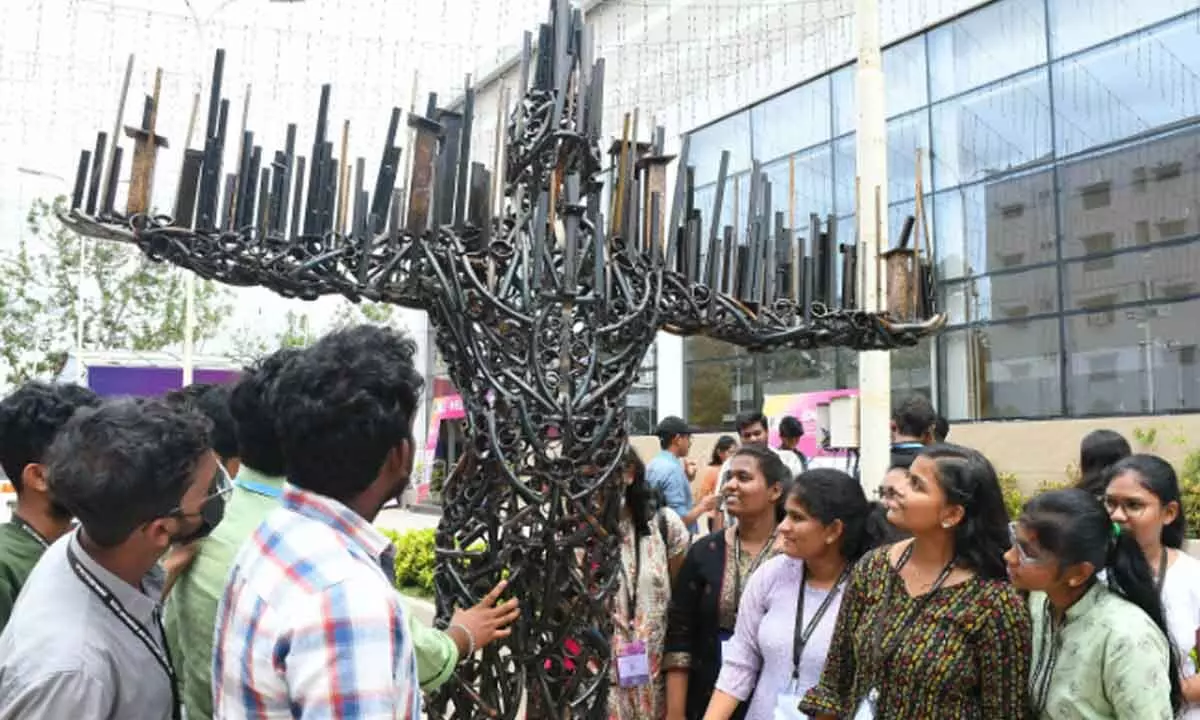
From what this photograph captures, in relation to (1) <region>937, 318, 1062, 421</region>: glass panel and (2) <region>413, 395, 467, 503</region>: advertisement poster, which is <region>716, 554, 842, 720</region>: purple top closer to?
(1) <region>937, 318, 1062, 421</region>: glass panel

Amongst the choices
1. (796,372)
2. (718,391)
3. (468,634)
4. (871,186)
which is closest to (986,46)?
(796,372)

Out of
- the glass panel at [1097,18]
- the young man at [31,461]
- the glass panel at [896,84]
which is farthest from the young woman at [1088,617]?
the glass panel at [896,84]

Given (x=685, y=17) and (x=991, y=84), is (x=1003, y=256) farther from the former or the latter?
(x=685, y=17)

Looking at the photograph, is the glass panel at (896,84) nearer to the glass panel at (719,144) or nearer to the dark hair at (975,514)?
the glass panel at (719,144)

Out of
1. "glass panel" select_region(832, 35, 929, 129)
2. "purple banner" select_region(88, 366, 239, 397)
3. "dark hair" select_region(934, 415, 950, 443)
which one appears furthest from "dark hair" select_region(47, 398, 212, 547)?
"purple banner" select_region(88, 366, 239, 397)

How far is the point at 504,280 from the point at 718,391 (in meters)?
12.6

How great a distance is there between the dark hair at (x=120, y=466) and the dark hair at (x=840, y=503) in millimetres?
1779

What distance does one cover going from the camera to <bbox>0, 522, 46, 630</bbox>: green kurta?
2.33 meters

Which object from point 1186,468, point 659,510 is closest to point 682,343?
point 1186,468

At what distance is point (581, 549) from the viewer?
9.52 ft

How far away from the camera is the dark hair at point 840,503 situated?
9.88ft

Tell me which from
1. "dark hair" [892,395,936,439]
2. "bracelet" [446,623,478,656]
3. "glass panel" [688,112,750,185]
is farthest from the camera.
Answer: "glass panel" [688,112,750,185]

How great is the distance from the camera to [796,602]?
10.00 ft

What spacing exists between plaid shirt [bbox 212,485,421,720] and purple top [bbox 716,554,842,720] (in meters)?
1.63
